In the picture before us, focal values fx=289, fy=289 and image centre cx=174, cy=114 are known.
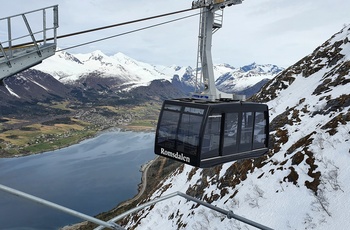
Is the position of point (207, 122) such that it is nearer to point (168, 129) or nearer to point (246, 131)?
point (168, 129)

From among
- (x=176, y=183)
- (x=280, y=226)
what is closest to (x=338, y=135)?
(x=280, y=226)

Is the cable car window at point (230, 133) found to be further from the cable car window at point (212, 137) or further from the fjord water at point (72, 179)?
the fjord water at point (72, 179)

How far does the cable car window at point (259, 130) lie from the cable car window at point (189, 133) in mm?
3704

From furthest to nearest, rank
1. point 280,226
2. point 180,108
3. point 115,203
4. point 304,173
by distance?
point 115,203 < point 304,173 < point 180,108 < point 280,226

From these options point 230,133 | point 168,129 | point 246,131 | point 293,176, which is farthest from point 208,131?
point 293,176

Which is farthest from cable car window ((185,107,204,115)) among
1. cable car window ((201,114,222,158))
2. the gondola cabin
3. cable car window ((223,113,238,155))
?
cable car window ((223,113,238,155))

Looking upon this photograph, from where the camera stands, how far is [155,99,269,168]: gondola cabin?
11.8 metres

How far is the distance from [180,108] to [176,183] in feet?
65.1

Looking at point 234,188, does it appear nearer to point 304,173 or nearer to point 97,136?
point 304,173

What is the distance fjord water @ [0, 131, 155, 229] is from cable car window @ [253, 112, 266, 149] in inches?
2236

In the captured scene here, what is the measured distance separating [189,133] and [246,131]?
3.06 meters

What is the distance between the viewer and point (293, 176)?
568 inches

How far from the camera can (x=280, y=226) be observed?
11.9 metres

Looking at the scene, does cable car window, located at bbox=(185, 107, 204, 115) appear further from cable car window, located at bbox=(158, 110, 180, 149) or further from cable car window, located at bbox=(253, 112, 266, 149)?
cable car window, located at bbox=(253, 112, 266, 149)
